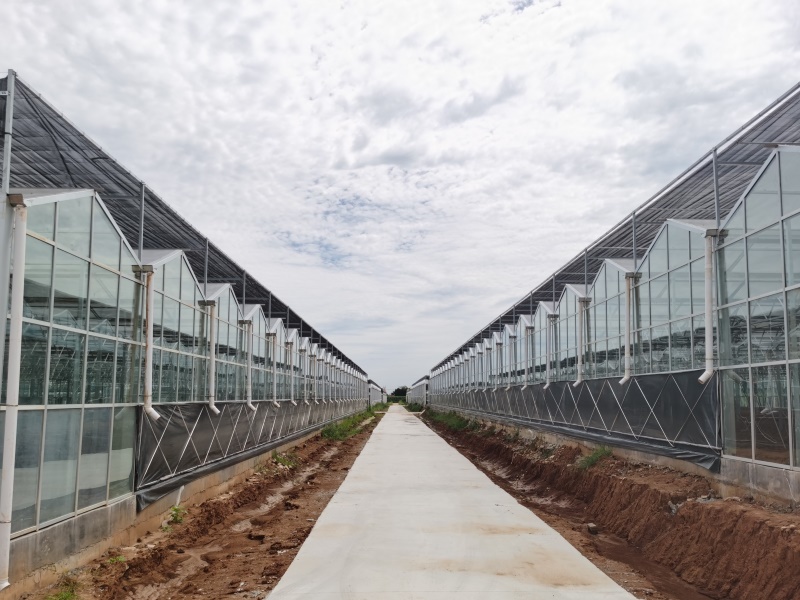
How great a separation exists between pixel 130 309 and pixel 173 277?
2734 millimetres

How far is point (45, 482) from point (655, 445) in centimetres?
1262

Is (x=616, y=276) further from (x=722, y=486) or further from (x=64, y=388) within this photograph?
(x=64, y=388)

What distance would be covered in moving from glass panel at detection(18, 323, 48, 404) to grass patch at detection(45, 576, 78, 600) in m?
2.25

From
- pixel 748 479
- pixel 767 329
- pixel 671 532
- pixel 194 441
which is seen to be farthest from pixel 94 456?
pixel 767 329

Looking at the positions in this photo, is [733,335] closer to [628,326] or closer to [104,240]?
[628,326]

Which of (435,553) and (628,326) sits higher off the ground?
(628,326)

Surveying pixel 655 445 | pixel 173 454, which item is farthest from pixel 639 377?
pixel 173 454

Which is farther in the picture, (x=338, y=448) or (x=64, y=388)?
(x=338, y=448)

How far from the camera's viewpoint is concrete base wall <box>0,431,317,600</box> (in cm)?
816

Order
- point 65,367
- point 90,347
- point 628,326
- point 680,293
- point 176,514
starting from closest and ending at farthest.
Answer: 1. point 65,367
2. point 90,347
3. point 176,514
4. point 680,293
5. point 628,326

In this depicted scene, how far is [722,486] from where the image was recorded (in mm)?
12586

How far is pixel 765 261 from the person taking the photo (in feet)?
39.7

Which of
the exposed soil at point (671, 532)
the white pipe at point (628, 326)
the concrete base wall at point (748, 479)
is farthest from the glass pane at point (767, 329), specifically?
the white pipe at point (628, 326)

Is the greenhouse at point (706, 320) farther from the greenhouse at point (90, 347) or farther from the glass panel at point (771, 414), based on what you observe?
the greenhouse at point (90, 347)
